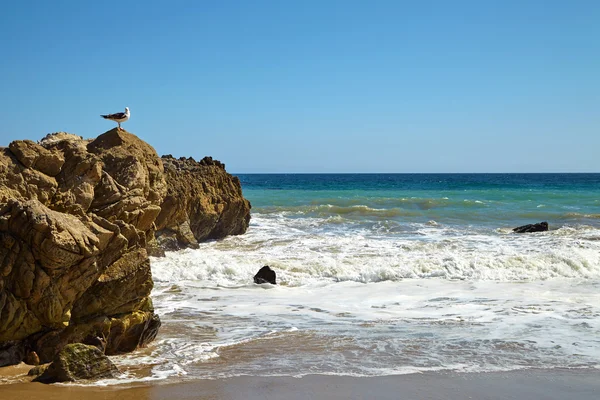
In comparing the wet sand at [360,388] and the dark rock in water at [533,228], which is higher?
the dark rock in water at [533,228]

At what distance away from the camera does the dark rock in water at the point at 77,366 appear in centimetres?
599

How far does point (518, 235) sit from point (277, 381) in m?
15.0

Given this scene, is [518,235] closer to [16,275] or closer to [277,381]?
[277,381]

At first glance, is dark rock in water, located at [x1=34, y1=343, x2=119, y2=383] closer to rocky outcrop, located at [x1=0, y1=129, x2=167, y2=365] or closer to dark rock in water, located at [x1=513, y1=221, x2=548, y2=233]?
rocky outcrop, located at [x1=0, y1=129, x2=167, y2=365]

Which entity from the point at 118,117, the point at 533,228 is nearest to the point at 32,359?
the point at 118,117

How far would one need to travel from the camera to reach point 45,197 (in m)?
6.91

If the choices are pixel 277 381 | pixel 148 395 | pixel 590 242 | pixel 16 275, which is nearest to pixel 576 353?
pixel 277 381

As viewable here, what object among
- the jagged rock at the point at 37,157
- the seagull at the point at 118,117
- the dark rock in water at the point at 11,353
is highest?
the seagull at the point at 118,117

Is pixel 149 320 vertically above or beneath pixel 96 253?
beneath

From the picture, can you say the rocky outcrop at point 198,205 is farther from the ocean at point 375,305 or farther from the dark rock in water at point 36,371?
the dark rock in water at point 36,371

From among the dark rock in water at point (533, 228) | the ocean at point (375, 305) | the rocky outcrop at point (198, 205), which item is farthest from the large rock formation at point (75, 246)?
the dark rock in water at point (533, 228)

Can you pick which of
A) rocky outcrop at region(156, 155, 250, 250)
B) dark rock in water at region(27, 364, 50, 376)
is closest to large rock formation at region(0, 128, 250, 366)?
dark rock in water at region(27, 364, 50, 376)

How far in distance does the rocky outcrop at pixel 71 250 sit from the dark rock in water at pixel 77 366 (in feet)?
1.52

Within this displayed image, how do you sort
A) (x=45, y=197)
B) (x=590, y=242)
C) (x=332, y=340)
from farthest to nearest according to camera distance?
1. (x=590, y=242)
2. (x=332, y=340)
3. (x=45, y=197)
